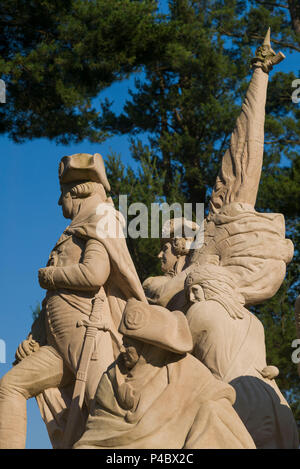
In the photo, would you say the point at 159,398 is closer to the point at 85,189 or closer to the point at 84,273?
the point at 84,273

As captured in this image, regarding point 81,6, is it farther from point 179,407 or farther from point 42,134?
point 179,407

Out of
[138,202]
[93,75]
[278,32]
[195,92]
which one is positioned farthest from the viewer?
[278,32]

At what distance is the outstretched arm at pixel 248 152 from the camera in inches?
276

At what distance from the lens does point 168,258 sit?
6.89 meters

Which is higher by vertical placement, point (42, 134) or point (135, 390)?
point (42, 134)

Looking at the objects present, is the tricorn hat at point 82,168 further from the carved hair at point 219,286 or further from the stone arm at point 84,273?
the carved hair at point 219,286

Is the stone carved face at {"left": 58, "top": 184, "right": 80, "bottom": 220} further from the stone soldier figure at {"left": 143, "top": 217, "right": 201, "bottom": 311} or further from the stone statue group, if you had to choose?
the stone soldier figure at {"left": 143, "top": 217, "right": 201, "bottom": 311}

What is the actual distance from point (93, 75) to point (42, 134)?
1230mm

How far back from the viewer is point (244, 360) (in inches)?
215

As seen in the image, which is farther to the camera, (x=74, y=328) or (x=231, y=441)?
(x=74, y=328)

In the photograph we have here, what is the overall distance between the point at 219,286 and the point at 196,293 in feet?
0.60

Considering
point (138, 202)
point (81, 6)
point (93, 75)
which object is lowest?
point (138, 202)

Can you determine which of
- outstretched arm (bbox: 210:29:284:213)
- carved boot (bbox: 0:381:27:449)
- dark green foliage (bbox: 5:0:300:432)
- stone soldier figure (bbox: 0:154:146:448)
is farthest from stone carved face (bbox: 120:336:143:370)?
dark green foliage (bbox: 5:0:300:432)

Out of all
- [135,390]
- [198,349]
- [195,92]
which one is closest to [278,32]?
[195,92]
